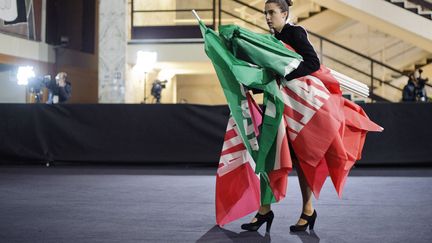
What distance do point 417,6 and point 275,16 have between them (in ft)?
34.9

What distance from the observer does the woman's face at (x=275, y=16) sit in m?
3.15

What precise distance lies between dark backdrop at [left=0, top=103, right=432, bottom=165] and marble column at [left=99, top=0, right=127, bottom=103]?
11.7ft

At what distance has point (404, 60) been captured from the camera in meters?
14.4

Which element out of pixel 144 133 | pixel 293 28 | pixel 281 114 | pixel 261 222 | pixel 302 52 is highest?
pixel 293 28

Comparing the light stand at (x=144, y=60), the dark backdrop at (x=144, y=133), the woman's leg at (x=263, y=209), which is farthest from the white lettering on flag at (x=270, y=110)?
the light stand at (x=144, y=60)

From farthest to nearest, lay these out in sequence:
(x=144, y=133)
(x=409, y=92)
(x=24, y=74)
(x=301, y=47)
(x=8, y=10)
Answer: (x=24, y=74)
(x=8, y=10)
(x=409, y=92)
(x=144, y=133)
(x=301, y=47)

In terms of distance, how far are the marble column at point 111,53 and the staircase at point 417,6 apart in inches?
236

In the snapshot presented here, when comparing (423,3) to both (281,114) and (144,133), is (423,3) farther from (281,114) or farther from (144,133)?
(281,114)

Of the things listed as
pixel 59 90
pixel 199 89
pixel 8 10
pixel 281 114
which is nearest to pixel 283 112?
pixel 281 114

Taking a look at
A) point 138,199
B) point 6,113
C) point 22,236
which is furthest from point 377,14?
point 22,236

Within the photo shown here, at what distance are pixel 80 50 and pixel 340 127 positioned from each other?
14080 mm

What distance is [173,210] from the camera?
400cm

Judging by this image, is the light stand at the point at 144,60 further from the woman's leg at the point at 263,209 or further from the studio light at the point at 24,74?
the woman's leg at the point at 263,209

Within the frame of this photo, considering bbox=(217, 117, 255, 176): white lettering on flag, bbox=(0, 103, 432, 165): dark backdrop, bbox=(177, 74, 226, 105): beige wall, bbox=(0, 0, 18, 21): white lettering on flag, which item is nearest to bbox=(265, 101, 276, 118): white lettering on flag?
bbox=(217, 117, 255, 176): white lettering on flag
